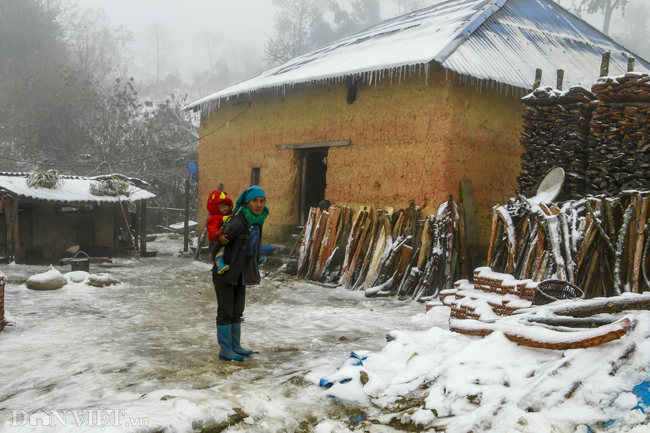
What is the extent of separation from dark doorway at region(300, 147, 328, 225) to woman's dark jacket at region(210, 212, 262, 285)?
6.37 m

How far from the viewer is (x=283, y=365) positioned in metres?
4.28

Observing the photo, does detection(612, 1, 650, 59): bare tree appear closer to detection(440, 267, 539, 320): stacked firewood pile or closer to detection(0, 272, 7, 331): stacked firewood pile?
detection(440, 267, 539, 320): stacked firewood pile

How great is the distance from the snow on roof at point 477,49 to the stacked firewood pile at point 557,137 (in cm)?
110

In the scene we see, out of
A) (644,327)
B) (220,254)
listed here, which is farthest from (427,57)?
(644,327)

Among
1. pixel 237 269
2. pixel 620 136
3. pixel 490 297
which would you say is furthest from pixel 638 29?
pixel 237 269

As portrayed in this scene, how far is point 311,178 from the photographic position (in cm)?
1230

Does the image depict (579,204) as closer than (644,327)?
No

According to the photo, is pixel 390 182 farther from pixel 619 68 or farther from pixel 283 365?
pixel 619 68

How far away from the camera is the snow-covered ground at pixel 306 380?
2.89 metres

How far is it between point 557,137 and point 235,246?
4953mm

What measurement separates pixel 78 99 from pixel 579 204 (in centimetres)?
2327

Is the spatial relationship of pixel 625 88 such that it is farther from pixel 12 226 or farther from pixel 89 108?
pixel 89 108

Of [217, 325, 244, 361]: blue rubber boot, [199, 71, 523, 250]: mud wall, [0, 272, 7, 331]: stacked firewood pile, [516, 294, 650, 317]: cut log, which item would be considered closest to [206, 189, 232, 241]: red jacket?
[217, 325, 244, 361]: blue rubber boot

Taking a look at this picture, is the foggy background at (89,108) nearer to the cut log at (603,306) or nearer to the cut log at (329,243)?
the cut log at (329,243)
